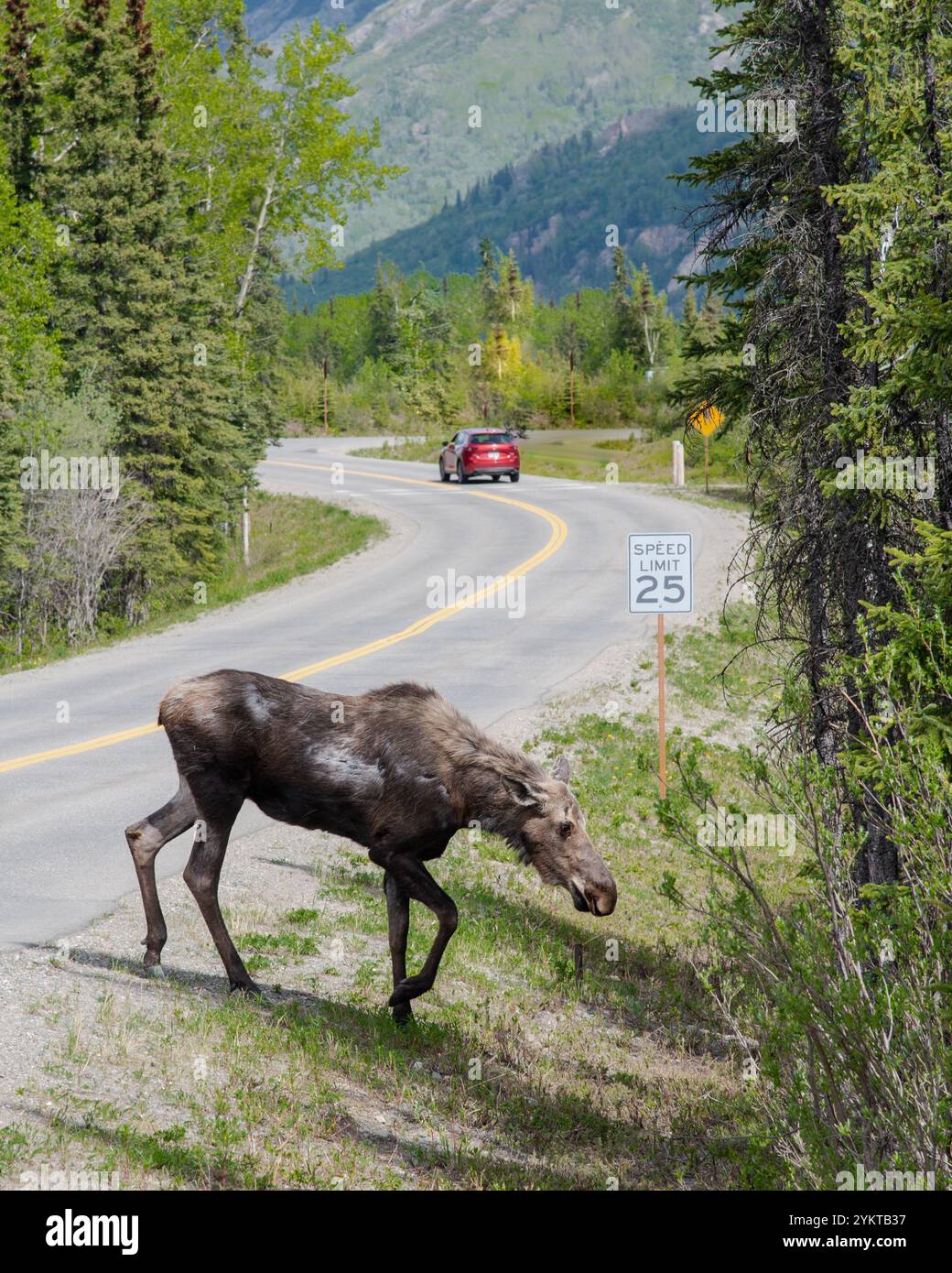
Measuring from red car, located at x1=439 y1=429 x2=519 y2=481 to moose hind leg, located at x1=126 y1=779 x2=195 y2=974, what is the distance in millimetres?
46120

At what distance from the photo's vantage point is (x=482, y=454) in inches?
2132

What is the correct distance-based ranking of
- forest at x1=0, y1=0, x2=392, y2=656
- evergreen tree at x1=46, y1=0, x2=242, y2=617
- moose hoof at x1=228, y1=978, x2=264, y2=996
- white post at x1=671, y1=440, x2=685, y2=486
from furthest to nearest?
white post at x1=671, y1=440, x2=685, y2=486
evergreen tree at x1=46, y1=0, x2=242, y2=617
forest at x1=0, y1=0, x2=392, y2=656
moose hoof at x1=228, y1=978, x2=264, y2=996

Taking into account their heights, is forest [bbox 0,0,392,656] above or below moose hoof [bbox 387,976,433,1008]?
above

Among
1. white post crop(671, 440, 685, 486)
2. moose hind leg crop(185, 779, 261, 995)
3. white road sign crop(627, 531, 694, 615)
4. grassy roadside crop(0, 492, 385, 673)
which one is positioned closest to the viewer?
moose hind leg crop(185, 779, 261, 995)

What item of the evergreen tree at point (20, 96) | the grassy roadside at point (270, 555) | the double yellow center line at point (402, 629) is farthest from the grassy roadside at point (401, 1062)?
the evergreen tree at point (20, 96)

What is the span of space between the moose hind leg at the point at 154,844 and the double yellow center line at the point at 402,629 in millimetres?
7795

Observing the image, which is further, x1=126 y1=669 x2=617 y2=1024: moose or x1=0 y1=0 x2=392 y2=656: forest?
x1=0 y1=0 x2=392 y2=656: forest

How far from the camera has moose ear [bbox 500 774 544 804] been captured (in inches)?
329

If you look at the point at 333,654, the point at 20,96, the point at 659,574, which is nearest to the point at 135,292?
the point at 20,96

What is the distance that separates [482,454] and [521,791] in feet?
153

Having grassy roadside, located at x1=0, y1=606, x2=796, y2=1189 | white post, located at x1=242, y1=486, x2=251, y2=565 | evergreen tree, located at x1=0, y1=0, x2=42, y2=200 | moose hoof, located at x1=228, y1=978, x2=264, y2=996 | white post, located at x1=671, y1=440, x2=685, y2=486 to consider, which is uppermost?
evergreen tree, located at x1=0, y1=0, x2=42, y2=200

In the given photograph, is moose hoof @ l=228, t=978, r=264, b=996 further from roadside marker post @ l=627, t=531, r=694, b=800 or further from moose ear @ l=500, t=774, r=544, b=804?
roadside marker post @ l=627, t=531, r=694, b=800

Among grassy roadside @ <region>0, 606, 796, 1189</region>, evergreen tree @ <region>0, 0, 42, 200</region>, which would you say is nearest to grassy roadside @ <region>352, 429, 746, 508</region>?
evergreen tree @ <region>0, 0, 42, 200</region>

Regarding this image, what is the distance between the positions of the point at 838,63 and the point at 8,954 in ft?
36.3
